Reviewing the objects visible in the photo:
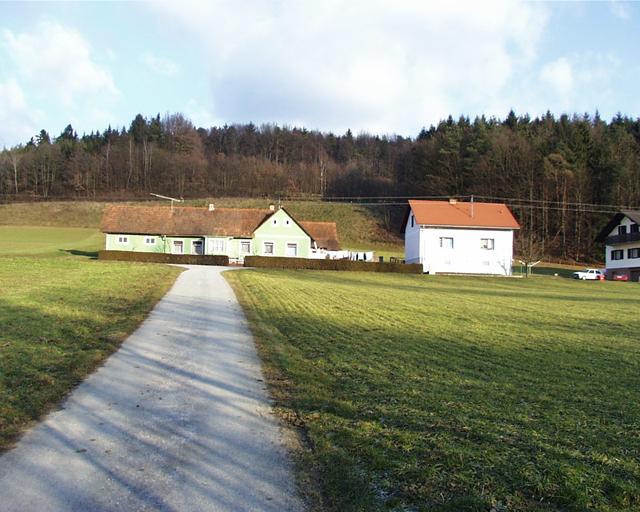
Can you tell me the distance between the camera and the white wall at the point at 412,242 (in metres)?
53.8

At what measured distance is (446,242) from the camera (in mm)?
52875

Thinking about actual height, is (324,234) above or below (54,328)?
above

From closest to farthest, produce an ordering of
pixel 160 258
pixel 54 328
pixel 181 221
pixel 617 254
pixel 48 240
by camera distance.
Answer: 1. pixel 54 328
2. pixel 160 258
3. pixel 181 221
4. pixel 617 254
5. pixel 48 240

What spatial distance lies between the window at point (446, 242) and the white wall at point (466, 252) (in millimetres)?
243

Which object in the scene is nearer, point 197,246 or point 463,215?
point 463,215

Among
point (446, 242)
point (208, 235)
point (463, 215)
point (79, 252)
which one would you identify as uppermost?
point (463, 215)

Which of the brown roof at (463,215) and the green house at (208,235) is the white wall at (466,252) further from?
the green house at (208,235)

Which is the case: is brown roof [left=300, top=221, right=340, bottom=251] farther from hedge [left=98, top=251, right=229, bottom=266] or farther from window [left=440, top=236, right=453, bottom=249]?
hedge [left=98, top=251, right=229, bottom=266]

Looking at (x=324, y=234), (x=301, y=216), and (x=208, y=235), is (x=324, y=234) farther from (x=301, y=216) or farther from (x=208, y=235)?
(x=301, y=216)

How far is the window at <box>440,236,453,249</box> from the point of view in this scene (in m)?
52.8

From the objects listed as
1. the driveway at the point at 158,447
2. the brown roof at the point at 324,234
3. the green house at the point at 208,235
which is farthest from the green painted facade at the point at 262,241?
the driveway at the point at 158,447

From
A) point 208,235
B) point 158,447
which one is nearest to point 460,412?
point 158,447

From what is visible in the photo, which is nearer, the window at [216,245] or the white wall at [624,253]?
the window at [216,245]

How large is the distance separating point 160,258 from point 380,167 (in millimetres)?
72411
